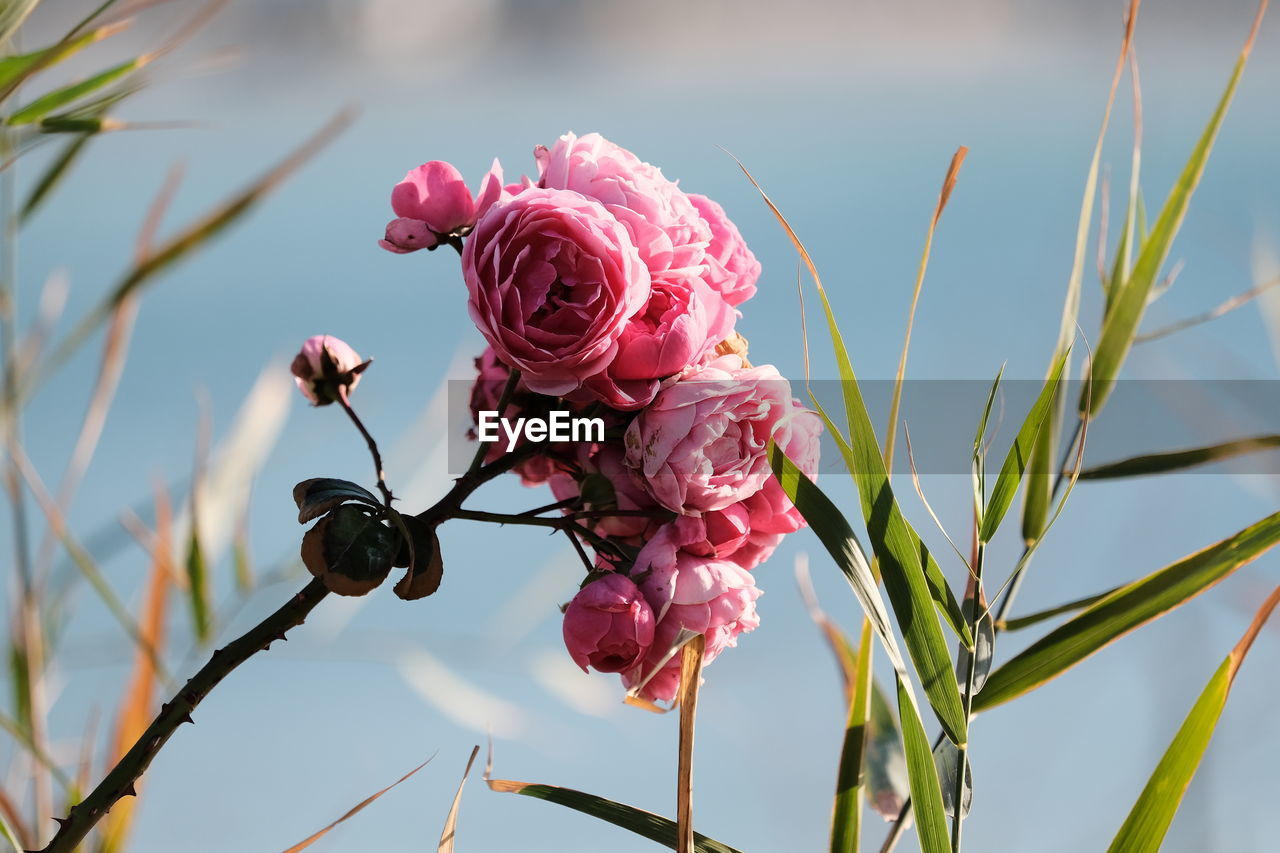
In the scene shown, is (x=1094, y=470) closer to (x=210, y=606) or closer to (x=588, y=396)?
(x=588, y=396)

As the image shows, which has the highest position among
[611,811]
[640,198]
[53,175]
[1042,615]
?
[53,175]

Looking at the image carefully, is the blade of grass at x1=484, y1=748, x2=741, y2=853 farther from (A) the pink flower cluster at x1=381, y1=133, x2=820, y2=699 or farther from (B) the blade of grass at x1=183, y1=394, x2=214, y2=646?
(B) the blade of grass at x1=183, y1=394, x2=214, y2=646

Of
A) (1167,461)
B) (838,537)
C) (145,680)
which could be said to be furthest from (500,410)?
(145,680)

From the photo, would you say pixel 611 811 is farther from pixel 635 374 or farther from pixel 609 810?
pixel 635 374

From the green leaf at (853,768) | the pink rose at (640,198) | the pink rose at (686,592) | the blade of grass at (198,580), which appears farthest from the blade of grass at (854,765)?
the blade of grass at (198,580)

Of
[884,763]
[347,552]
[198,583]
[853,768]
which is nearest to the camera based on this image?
[347,552]

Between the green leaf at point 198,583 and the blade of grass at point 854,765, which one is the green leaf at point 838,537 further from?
the green leaf at point 198,583

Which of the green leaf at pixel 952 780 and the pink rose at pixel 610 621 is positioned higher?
the pink rose at pixel 610 621
